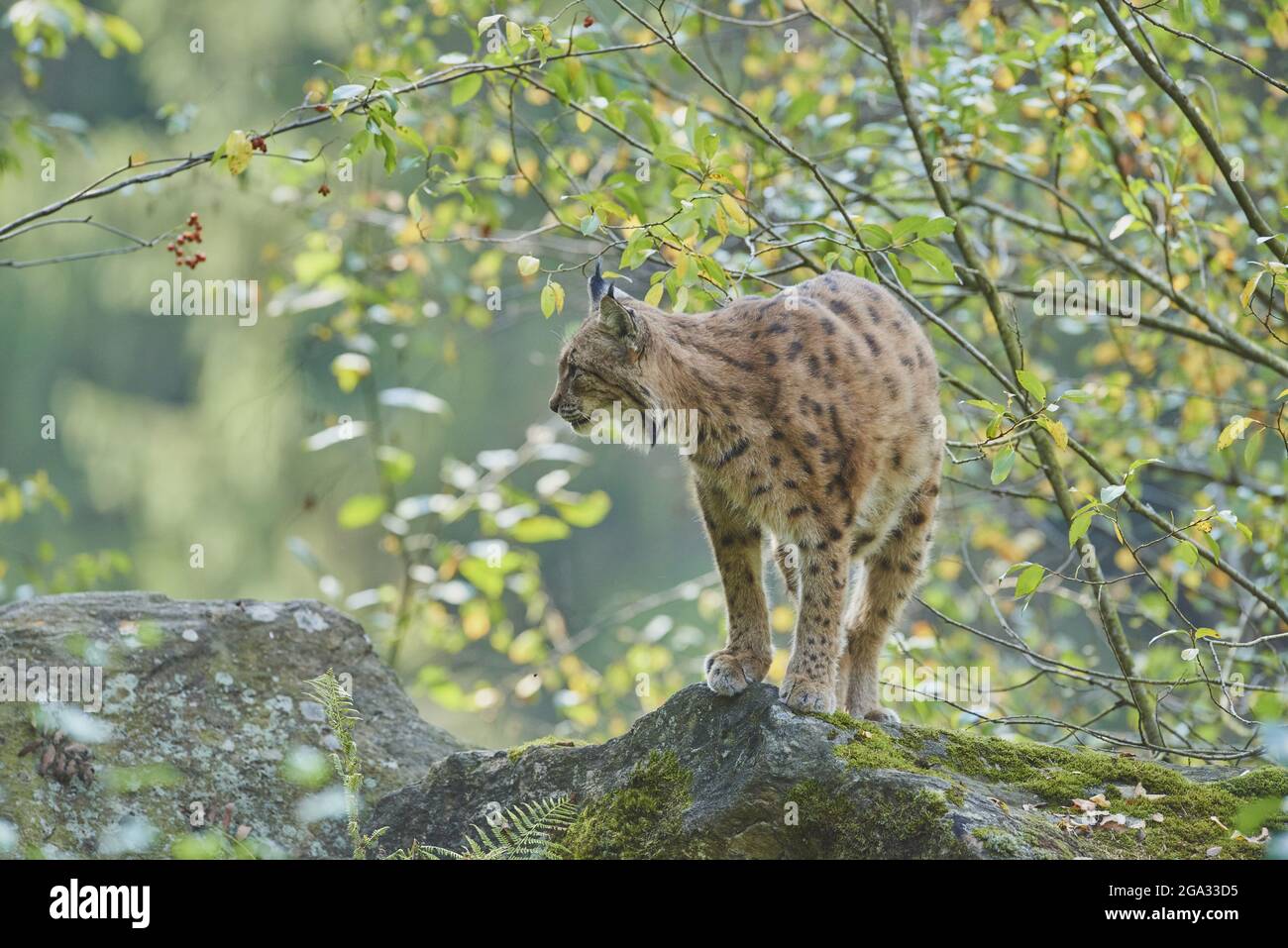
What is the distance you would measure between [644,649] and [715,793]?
5.91 m

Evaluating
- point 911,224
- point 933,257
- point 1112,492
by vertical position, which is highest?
point 911,224

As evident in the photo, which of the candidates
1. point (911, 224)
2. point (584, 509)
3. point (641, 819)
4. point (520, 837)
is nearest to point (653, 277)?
point (911, 224)

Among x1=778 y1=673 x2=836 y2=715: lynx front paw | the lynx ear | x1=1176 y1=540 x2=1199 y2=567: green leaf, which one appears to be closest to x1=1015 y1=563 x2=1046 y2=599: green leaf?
x1=1176 y1=540 x2=1199 y2=567: green leaf

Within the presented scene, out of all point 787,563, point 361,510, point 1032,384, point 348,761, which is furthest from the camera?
point 361,510

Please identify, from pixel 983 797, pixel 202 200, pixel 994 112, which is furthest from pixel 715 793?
pixel 202 200

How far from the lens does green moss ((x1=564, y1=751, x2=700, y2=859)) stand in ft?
15.3

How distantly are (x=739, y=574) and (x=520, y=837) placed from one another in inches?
62.6

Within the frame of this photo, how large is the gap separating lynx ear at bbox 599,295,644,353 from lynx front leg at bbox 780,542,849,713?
3.56ft

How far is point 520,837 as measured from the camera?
4.78 meters

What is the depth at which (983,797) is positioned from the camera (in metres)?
4.54

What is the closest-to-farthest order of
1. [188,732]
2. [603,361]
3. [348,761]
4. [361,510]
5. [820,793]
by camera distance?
1. [820,793]
2. [348,761]
3. [188,732]
4. [603,361]
5. [361,510]

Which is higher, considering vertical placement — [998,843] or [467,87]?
[467,87]

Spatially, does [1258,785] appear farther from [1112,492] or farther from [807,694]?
[807,694]

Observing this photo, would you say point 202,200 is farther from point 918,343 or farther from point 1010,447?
point 1010,447
